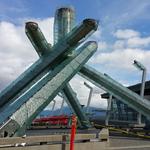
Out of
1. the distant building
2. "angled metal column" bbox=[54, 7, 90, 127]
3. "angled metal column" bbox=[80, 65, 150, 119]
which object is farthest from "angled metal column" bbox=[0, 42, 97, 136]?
the distant building

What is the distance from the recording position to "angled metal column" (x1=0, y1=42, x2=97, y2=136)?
22.6 m

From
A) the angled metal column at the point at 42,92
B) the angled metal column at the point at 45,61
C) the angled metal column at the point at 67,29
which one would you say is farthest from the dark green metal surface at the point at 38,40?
the angled metal column at the point at 42,92

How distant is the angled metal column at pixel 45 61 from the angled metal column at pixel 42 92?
1022 mm

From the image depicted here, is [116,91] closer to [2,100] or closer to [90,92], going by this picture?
[2,100]

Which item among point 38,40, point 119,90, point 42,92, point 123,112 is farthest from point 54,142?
point 123,112

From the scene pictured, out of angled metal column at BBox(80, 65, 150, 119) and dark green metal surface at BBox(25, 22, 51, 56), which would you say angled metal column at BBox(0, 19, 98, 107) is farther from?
angled metal column at BBox(80, 65, 150, 119)

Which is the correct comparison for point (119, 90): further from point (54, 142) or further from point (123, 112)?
point (123, 112)

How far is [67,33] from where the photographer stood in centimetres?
3288

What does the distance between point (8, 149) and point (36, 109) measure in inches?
398

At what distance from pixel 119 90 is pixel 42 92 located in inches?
350

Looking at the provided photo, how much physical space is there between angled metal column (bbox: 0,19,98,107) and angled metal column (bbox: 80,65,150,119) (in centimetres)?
291

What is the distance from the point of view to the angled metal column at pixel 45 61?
3052cm

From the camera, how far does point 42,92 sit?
2630 centimetres

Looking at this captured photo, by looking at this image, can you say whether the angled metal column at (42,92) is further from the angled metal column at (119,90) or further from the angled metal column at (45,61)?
the angled metal column at (119,90)
